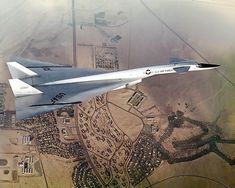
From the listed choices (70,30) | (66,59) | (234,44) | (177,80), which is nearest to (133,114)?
(177,80)

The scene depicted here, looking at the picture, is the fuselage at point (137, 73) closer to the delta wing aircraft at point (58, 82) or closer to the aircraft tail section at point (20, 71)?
the delta wing aircraft at point (58, 82)

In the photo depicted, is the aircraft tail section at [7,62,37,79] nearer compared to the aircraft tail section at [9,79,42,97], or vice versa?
the aircraft tail section at [9,79,42,97]

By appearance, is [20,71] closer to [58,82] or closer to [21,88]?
[21,88]

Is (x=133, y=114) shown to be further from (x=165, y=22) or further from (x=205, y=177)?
(x=165, y=22)

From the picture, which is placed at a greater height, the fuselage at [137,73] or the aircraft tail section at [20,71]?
the aircraft tail section at [20,71]

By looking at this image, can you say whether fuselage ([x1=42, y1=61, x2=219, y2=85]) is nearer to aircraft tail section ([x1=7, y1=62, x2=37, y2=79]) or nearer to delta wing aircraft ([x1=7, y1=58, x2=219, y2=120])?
delta wing aircraft ([x1=7, y1=58, x2=219, y2=120])

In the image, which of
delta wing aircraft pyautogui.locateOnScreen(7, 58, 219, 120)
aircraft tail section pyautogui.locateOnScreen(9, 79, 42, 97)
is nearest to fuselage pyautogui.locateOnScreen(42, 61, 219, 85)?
delta wing aircraft pyautogui.locateOnScreen(7, 58, 219, 120)

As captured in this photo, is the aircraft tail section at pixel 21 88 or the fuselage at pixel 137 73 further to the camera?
the fuselage at pixel 137 73

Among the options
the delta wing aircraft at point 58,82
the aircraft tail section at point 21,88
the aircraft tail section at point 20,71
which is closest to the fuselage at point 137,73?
the delta wing aircraft at point 58,82
